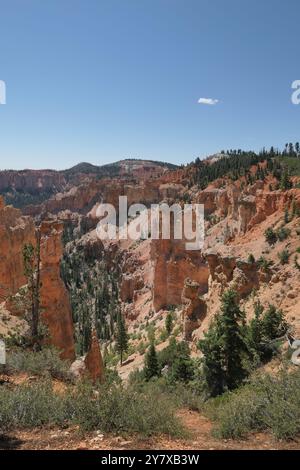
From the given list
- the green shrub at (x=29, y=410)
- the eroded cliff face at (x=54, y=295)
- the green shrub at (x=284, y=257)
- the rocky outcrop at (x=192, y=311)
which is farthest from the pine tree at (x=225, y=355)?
the rocky outcrop at (x=192, y=311)

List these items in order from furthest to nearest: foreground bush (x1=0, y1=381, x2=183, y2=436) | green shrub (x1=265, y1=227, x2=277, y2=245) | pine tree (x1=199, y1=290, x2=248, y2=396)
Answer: green shrub (x1=265, y1=227, x2=277, y2=245) < pine tree (x1=199, y1=290, x2=248, y2=396) < foreground bush (x1=0, y1=381, x2=183, y2=436)

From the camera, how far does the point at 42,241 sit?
23.6 meters

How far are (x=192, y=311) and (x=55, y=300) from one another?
11520 millimetres

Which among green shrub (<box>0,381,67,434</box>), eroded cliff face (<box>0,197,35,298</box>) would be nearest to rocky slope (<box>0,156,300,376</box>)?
eroded cliff face (<box>0,197,35,298</box>)

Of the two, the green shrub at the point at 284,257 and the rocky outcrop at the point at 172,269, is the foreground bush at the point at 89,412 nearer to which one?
the green shrub at the point at 284,257

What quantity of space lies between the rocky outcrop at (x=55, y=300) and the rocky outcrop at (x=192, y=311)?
9.41 m

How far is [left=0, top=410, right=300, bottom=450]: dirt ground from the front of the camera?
6773mm

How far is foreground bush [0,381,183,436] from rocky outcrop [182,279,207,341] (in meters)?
20.5

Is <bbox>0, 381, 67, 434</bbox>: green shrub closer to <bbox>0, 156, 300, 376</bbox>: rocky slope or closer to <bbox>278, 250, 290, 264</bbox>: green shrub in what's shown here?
<bbox>0, 156, 300, 376</bbox>: rocky slope

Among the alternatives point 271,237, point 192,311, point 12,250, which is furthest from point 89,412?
point 12,250

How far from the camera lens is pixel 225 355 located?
1720 cm

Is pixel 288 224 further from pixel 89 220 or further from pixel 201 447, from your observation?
pixel 89 220

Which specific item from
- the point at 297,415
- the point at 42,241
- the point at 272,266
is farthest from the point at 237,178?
the point at 297,415

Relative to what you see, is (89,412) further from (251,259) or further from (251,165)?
(251,165)
